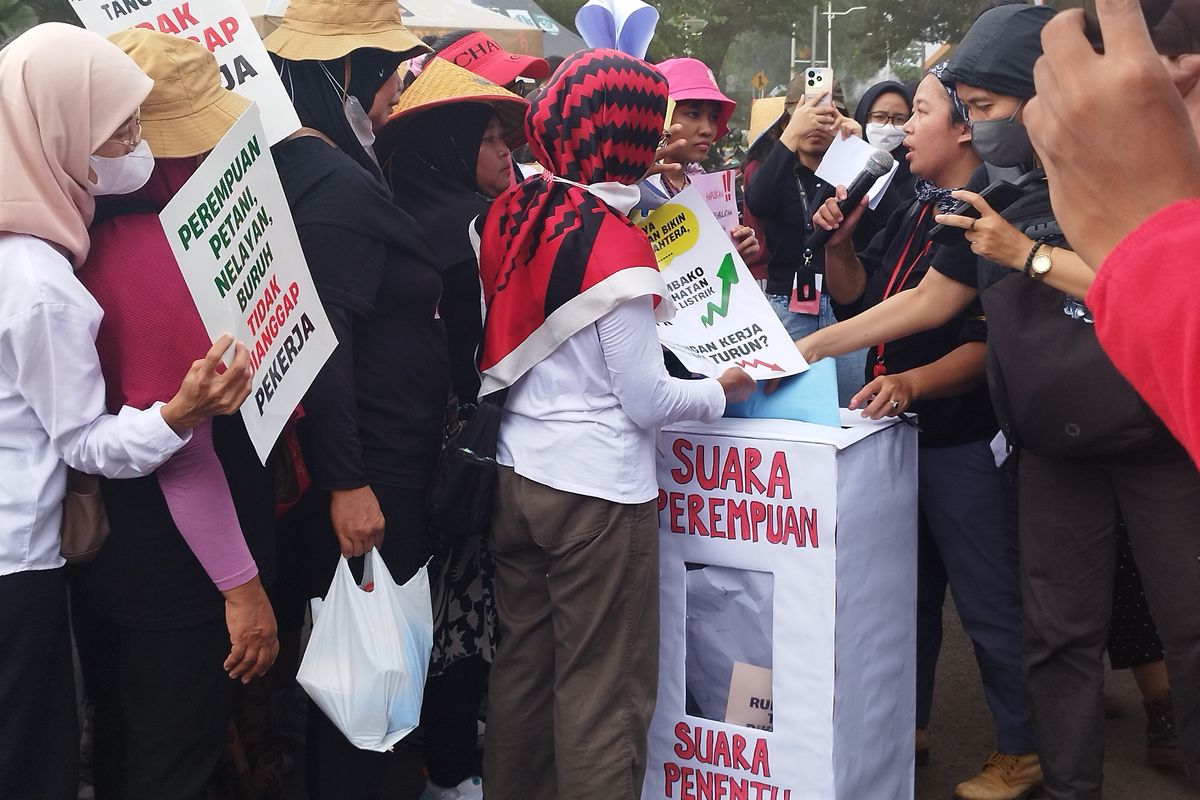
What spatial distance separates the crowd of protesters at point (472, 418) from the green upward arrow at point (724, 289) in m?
0.25

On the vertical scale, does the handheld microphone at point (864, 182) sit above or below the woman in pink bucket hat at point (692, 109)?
below

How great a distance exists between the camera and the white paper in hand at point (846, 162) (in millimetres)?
3389

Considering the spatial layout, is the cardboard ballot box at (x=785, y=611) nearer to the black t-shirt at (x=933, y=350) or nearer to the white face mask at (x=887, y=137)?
the black t-shirt at (x=933, y=350)

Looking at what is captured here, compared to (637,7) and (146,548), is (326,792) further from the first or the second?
(637,7)

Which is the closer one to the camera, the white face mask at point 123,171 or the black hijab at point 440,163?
the white face mask at point 123,171

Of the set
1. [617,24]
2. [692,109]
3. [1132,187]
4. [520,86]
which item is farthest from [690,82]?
[1132,187]

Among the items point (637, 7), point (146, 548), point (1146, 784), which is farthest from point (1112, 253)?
point (1146, 784)

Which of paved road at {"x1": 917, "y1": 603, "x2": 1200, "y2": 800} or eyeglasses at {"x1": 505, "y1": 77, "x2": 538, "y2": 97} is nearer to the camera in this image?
paved road at {"x1": 917, "y1": 603, "x2": 1200, "y2": 800}

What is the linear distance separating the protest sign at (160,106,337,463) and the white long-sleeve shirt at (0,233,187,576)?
187 millimetres

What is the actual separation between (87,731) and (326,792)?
2.92ft

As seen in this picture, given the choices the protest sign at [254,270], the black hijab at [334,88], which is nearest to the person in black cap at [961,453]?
the black hijab at [334,88]

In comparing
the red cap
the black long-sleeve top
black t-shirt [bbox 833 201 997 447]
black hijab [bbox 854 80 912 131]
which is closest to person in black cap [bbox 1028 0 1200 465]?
black t-shirt [bbox 833 201 997 447]

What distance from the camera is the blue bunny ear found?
2.73 metres

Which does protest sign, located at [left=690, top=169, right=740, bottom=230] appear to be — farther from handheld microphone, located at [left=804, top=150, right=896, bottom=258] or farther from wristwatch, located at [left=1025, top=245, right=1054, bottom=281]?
wristwatch, located at [left=1025, top=245, right=1054, bottom=281]
